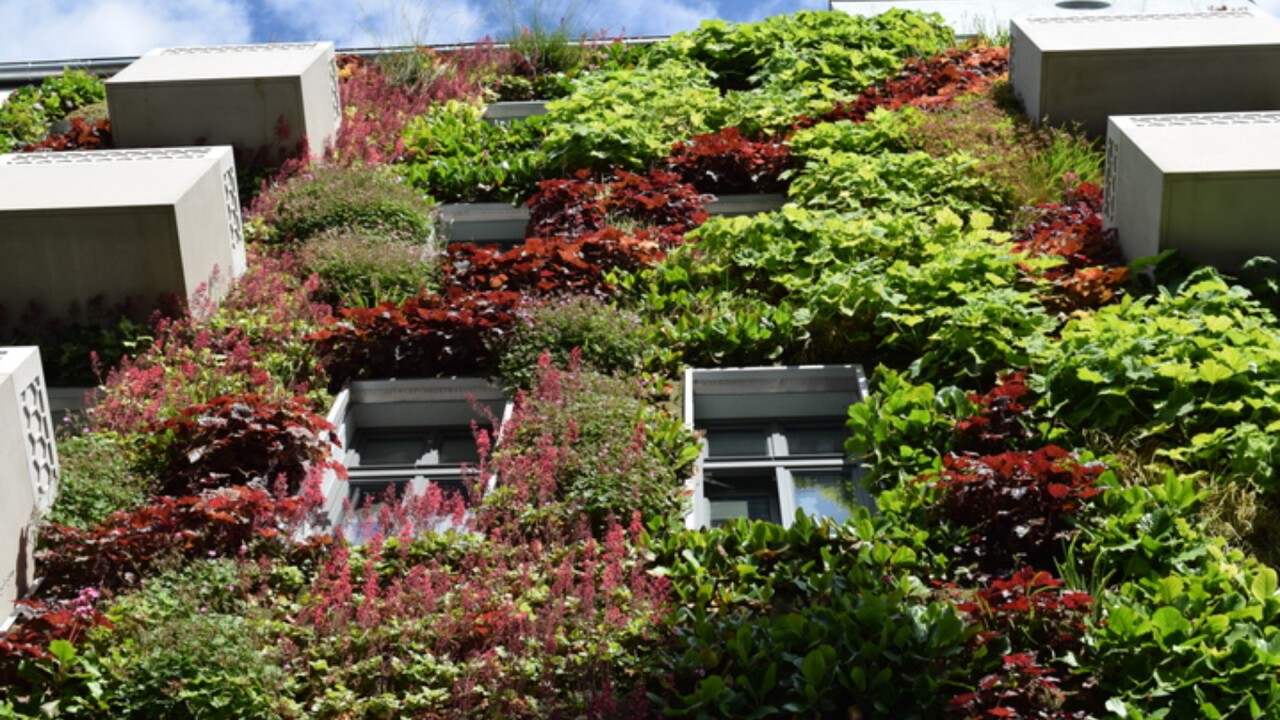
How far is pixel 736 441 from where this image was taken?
7328mm

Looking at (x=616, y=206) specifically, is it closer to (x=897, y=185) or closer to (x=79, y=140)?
(x=897, y=185)

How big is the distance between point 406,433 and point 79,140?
558 centimetres

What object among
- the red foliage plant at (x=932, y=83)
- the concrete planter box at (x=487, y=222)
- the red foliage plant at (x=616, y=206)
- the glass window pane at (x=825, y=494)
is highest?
the red foliage plant at (x=932, y=83)

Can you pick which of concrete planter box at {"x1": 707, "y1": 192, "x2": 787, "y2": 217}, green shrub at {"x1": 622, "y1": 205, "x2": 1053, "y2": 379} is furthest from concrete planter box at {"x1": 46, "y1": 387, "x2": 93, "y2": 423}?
concrete planter box at {"x1": 707, "y1": 192, "x2": 787, "y2": 217}

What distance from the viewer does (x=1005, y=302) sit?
749 centimetres

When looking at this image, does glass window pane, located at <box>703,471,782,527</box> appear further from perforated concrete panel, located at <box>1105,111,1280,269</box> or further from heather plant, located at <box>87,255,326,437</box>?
perforated concrete panel, located at <box>1105,111,1280,269</box>

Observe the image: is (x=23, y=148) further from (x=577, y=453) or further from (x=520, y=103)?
(x=577, y=453)

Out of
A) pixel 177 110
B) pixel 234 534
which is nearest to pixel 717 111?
pixel 177 110

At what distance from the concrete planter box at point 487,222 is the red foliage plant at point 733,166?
116 centimetres

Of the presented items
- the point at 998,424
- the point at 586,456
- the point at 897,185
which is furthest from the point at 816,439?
the point at 897,185

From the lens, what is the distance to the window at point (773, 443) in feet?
22.0

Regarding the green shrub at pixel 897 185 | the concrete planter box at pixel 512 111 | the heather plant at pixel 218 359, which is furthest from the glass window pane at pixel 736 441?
the concrete planter box at pixel 512 111

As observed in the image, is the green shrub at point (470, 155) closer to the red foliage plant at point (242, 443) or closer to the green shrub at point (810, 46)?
the green shrub at point (810, 46)

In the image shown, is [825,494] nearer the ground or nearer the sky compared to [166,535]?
nearer the ground
